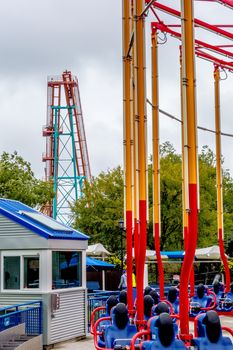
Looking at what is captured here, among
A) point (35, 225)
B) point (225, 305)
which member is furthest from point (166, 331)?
point (225, 305)

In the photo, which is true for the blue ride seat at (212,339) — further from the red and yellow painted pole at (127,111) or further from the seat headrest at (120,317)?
the red and yellow painted pole at (127,111)

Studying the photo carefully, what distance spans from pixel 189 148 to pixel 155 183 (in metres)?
8.78

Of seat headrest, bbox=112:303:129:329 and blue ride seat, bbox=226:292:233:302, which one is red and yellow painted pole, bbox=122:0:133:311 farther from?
blue ride seat, bbox=226:292:233:302

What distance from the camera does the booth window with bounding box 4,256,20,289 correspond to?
61.1 ft

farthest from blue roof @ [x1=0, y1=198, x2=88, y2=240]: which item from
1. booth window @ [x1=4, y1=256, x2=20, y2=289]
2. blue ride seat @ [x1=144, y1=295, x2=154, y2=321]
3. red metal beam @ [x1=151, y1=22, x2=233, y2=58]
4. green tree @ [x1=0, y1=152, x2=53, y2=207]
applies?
green tree @ [x1=0, y1=152, x2=53, y2=207]

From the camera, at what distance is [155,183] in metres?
20.0

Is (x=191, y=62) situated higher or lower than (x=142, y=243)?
higher

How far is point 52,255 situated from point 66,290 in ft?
3.86

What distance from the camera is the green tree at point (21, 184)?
45.6 m

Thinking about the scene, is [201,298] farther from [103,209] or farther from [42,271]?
[103,209]

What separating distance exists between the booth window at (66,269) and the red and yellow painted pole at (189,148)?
7.87 m

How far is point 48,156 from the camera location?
201 ft

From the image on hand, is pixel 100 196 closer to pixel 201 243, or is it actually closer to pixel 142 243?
pixel 201 243

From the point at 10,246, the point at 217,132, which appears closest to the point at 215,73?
the point at 217,132
